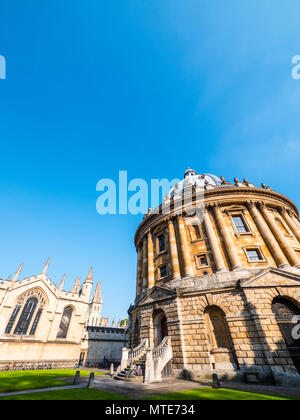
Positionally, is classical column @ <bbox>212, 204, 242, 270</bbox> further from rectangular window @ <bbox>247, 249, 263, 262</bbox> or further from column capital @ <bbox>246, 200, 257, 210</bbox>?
column capital @ <bbox>246, 200, 257, 210</bbox>

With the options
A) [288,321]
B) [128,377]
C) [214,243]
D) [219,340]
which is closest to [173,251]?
[214,243]

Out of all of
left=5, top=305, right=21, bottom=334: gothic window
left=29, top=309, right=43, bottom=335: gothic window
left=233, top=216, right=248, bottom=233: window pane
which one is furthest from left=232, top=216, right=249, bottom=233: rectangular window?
left=5, top=305, right=21, bottom=334: gothic window

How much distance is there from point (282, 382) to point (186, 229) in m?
14.6

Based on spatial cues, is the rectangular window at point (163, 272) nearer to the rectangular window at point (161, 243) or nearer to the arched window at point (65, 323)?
the rectangular window at point (161, 243)

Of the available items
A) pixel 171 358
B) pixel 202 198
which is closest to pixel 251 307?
pixel 171 358

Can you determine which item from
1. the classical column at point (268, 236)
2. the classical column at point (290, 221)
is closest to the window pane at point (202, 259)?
the classical column at point (268, 236)

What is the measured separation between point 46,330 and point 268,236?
38.3 metres

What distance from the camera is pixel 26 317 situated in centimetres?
3447

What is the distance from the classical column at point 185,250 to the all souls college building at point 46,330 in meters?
→ 27.1

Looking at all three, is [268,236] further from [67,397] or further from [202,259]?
[67,397]

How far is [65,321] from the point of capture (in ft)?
124

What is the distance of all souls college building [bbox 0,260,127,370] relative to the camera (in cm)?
3130

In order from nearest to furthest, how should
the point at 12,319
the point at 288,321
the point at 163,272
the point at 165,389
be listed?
the point at 165,389 → the point at 288,321 → the point at 163,272 → the point at 12,319
